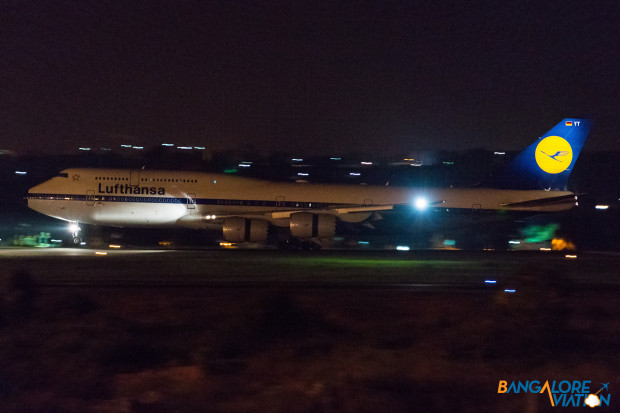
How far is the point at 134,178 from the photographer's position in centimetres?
3030

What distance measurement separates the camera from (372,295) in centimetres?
1505

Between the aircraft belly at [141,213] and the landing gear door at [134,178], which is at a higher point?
the landing gear door at [134,178]

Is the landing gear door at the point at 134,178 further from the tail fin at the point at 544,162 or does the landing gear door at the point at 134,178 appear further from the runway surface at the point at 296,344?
the tail fin at the point at 544,162

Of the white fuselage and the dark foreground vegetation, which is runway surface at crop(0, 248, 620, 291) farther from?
the white fuselage

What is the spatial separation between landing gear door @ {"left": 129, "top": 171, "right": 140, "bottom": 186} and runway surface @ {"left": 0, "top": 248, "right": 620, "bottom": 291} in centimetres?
→ 526

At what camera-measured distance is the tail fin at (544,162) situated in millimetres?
33969

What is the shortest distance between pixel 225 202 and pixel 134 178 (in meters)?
4.29

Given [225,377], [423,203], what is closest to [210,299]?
[225,377]

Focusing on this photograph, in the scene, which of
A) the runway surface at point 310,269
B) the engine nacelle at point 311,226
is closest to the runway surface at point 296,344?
the runway surface at point 310,269

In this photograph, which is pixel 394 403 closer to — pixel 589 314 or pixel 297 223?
pixel 589 314

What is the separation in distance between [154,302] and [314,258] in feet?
39.2

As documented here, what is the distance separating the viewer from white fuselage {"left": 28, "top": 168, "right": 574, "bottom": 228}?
98.4 feet

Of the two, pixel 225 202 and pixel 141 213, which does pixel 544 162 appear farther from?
pixel 141 213

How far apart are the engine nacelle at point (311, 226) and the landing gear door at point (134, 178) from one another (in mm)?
7268
